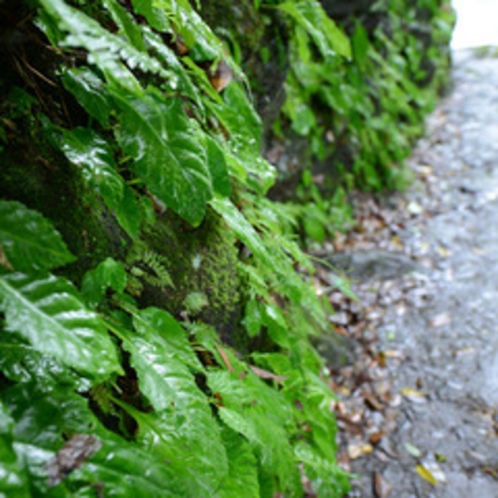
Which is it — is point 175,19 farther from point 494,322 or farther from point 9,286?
point 494,322

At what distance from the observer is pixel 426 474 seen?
257 centimetres

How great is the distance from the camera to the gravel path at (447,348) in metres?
2.58

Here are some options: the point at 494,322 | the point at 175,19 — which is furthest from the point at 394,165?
the point at 175,19

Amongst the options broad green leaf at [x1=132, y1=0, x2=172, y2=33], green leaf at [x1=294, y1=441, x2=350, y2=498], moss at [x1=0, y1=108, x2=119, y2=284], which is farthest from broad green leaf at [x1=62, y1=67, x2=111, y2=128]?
green leaf at [x1=294, y1=441, x2=350, y2=498]

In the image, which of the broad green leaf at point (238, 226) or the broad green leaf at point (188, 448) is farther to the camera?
the broad green leaf at point (238, 226)

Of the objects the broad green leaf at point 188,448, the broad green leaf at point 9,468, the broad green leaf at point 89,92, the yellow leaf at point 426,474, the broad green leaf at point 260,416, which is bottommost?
the yellow leaf at point 426,474

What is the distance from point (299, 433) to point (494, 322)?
2156 mm

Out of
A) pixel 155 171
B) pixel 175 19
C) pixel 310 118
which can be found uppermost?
pixel 175 19

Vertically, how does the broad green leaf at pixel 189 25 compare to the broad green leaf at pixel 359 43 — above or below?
above

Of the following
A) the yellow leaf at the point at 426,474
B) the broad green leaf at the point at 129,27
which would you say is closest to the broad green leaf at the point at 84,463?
the broad green leaf at the point at 129,27

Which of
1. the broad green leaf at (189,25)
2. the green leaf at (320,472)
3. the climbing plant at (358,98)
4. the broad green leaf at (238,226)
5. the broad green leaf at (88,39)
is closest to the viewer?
the broad green leaf at (88,39)

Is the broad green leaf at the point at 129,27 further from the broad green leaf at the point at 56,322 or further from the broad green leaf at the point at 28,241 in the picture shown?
the broad green leaf at the point at 56,322

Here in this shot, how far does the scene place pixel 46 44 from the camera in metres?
1.33

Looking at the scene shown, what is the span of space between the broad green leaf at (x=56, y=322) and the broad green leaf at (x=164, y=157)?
0.38 m
